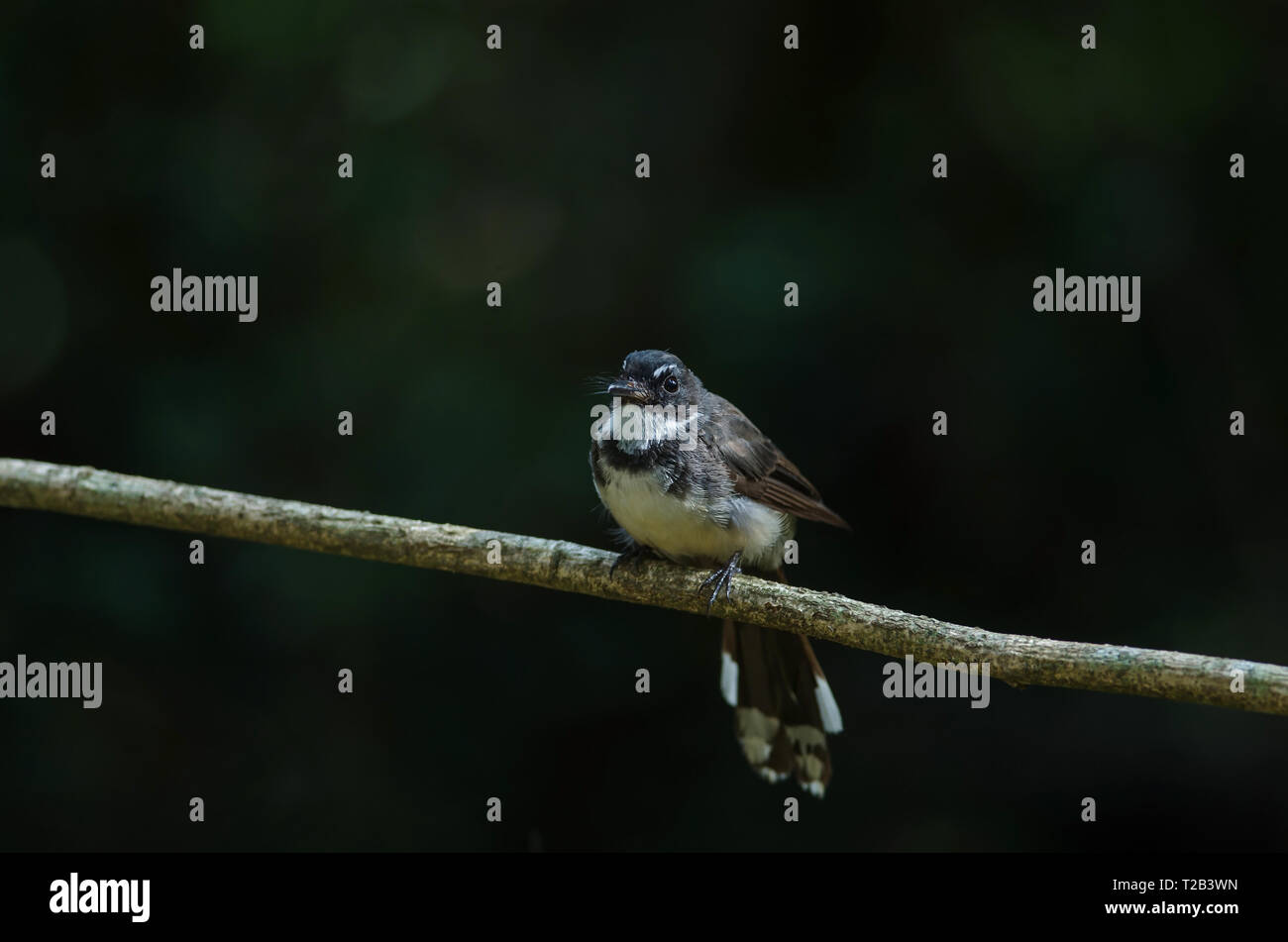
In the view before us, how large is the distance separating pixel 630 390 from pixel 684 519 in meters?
0.54

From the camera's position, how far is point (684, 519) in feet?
14.5

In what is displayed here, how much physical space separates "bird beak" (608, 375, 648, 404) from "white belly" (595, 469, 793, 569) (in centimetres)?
29

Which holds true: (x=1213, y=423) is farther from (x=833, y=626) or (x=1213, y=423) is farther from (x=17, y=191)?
(x=17, y=191)

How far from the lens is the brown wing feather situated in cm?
475

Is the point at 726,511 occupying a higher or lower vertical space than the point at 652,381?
lower

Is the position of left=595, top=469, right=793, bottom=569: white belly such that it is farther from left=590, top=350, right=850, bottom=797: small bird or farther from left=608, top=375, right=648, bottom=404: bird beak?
left=608, top=375, right=648, bottom=404: bird beak
